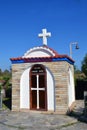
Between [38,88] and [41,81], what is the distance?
16.7 inches

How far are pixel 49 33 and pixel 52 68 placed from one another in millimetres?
2653

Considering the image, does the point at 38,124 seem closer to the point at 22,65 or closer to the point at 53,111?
the point at 53,111

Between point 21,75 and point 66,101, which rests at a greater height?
point 21,75

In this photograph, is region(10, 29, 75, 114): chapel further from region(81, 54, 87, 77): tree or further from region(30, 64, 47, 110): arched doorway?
region(81, 54, 87, 77): tree

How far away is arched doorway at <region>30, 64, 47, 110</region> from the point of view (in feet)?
50.5

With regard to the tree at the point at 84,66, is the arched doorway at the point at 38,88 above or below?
below

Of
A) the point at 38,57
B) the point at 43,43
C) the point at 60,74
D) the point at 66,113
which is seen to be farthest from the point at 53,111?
the point at 43,43

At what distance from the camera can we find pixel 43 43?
16844 millimetres

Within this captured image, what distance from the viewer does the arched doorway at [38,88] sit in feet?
50.5

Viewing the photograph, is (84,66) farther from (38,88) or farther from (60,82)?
(60,82)

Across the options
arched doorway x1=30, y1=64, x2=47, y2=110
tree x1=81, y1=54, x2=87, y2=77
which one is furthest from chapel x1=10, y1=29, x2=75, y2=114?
tree x1=81, y1=54, x2=87, y2=77

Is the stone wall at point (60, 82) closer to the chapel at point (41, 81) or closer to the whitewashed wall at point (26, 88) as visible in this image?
the chapel at point (41, 81)

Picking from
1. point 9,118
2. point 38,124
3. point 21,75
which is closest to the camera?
point 38,124

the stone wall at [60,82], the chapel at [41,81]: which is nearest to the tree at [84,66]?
the chapel at [41,81]
